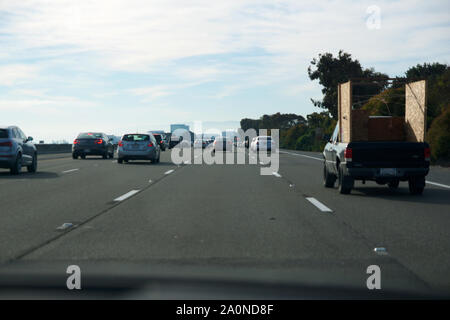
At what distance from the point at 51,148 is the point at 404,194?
4584 cm

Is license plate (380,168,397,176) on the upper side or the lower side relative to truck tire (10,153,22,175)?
upper

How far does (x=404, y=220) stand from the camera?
943cm

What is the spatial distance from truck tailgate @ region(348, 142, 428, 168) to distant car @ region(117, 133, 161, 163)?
17.6m

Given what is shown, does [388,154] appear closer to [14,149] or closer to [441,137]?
[14,149]

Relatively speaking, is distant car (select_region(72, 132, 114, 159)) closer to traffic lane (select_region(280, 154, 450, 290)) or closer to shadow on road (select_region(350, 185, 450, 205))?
traffic lane (select_region(280, 154, 450, 290))

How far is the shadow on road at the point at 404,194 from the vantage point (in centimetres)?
1245

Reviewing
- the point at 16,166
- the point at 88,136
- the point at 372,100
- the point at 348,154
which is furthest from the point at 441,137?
the point at 88,136

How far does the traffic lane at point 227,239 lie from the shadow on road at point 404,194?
2.08 metres

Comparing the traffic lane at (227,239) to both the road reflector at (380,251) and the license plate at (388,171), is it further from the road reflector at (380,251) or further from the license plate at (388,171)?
the license plate at (388,171)

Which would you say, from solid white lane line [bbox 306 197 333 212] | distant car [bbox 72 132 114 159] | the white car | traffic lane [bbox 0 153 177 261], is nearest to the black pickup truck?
solid white lane line [bbox 306 197 333 212]

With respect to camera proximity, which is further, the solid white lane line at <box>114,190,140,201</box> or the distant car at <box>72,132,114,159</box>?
the distant car at <box>72,132,114,159</box>

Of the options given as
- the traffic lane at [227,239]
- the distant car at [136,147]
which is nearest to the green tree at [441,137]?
the distant car at [136,147]

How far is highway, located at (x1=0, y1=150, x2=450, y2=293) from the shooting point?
645 centimetres
